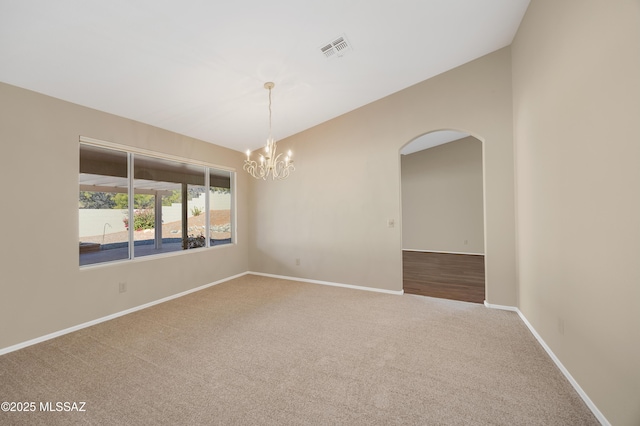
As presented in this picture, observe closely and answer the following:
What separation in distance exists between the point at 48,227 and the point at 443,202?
8723 mm

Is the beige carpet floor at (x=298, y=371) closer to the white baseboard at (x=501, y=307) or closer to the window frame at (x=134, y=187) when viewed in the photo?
the white baseboard at (x=501, y=307)

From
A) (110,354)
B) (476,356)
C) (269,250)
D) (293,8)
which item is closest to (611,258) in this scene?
(476,356)

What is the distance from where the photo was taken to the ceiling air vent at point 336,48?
2.78 metres

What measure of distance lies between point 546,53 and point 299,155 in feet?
12.4

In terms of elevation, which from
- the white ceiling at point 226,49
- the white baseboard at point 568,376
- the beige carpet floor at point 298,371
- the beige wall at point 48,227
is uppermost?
the white ceiling at point 226,49

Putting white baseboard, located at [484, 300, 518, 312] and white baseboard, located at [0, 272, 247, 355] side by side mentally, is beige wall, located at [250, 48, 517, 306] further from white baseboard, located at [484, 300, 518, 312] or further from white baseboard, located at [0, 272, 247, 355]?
white baseboard, located at [0, 272, 247, 355]

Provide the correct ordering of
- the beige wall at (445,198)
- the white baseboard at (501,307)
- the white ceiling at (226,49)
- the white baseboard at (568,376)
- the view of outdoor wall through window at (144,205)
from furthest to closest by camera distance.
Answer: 1. the beige wall at (445,198)
2. the white baseboard at (501,307)
3. the view of outdoor wall through window at (144,205)
4. the white ceiling at (226,49)
5. the white baseboard at (568,376)

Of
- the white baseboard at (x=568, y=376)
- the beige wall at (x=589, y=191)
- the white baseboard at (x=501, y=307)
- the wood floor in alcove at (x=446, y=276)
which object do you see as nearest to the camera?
the beige wall at (x=589, y=191)

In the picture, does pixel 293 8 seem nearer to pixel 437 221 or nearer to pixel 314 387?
pixel 314 387

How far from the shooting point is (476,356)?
2402 millimetres

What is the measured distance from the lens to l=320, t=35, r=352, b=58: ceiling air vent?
2.78 m

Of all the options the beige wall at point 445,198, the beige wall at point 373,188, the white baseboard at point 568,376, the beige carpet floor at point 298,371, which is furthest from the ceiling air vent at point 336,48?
the beige wall at point 445,198

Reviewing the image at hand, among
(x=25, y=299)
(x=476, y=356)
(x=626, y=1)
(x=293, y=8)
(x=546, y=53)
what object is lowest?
(x=476, y=356)

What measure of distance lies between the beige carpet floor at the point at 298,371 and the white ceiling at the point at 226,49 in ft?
9.31
